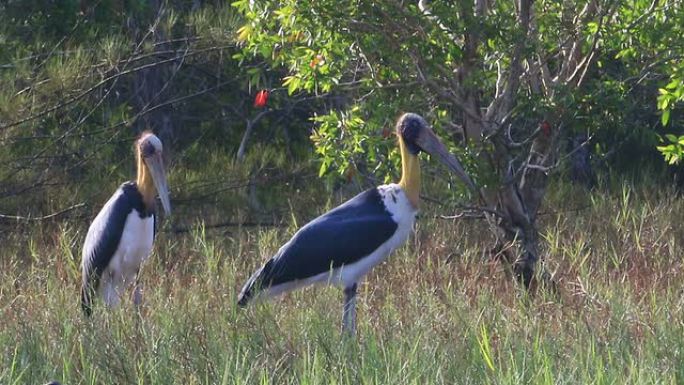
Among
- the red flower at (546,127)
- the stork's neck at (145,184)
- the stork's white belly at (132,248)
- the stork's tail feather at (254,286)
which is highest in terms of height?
the red flower at (546,127)

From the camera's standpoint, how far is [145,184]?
250 inches

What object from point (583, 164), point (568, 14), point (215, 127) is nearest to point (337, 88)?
point (568, 14)

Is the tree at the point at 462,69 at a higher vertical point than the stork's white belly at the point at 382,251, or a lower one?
higher

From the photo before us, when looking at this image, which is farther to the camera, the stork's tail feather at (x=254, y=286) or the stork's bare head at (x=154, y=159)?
the stork's bare head at (x=154, y=159)

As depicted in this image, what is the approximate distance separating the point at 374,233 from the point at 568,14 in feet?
4.16

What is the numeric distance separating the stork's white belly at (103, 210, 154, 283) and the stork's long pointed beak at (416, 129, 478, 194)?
1219mm

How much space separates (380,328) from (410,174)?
1.22 metres

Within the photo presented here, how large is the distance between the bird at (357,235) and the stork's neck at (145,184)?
760mm

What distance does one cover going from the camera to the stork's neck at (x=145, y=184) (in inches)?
248

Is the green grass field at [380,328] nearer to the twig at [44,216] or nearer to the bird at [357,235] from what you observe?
the bird at [357,235]

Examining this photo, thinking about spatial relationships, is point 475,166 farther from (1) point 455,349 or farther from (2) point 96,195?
(2) point 96,195

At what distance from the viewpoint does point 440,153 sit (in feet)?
19.1

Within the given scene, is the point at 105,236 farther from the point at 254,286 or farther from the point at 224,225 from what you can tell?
the point at 224,225

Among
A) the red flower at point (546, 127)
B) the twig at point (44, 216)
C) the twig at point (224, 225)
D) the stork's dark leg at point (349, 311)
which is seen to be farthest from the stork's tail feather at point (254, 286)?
the twig at point (224, 225)
